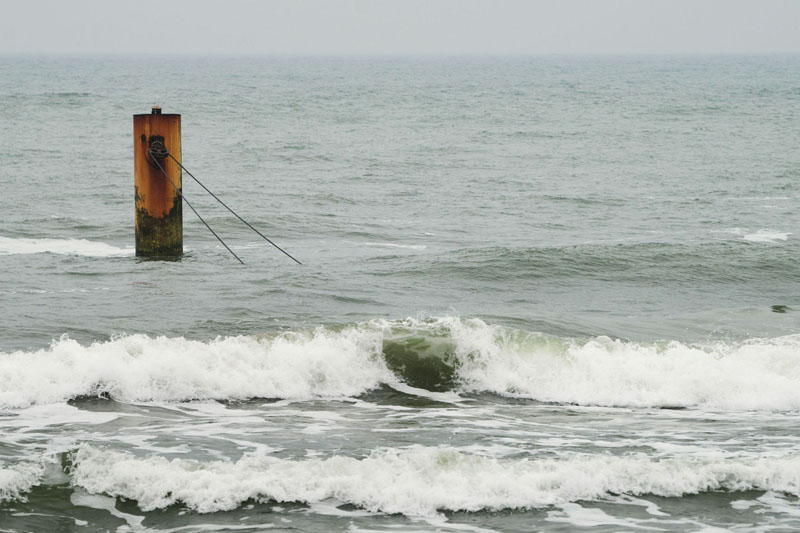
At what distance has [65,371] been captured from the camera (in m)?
9.46

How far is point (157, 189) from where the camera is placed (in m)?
13.8

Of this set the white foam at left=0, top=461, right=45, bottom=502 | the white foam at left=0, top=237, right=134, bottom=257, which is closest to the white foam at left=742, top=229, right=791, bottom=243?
the white foam at left=0, top=237, right=134, bottom=257

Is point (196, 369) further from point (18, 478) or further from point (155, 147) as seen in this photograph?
point (155, 147)

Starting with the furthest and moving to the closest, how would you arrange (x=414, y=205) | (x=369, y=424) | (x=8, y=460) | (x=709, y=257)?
(x=414, y=205) → (x=709, y=257) → (x=369, y=424) → (x=8, y=460)

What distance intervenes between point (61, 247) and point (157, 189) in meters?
3.89

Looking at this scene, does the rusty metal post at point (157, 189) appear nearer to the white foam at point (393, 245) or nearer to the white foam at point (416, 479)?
the white foam at point (393, 245)

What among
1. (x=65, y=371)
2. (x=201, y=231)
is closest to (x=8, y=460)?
(x=65, y=371)

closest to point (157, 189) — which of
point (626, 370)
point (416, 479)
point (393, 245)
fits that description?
point (393, 245)

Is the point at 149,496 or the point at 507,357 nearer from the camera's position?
the point at 149,496

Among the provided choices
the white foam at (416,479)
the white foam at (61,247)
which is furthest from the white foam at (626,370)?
the white foam at (61,247)

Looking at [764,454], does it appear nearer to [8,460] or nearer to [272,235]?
[8,460]

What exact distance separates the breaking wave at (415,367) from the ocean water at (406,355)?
32mm

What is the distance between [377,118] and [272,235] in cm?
2914

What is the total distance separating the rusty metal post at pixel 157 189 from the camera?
13492 millimetres
